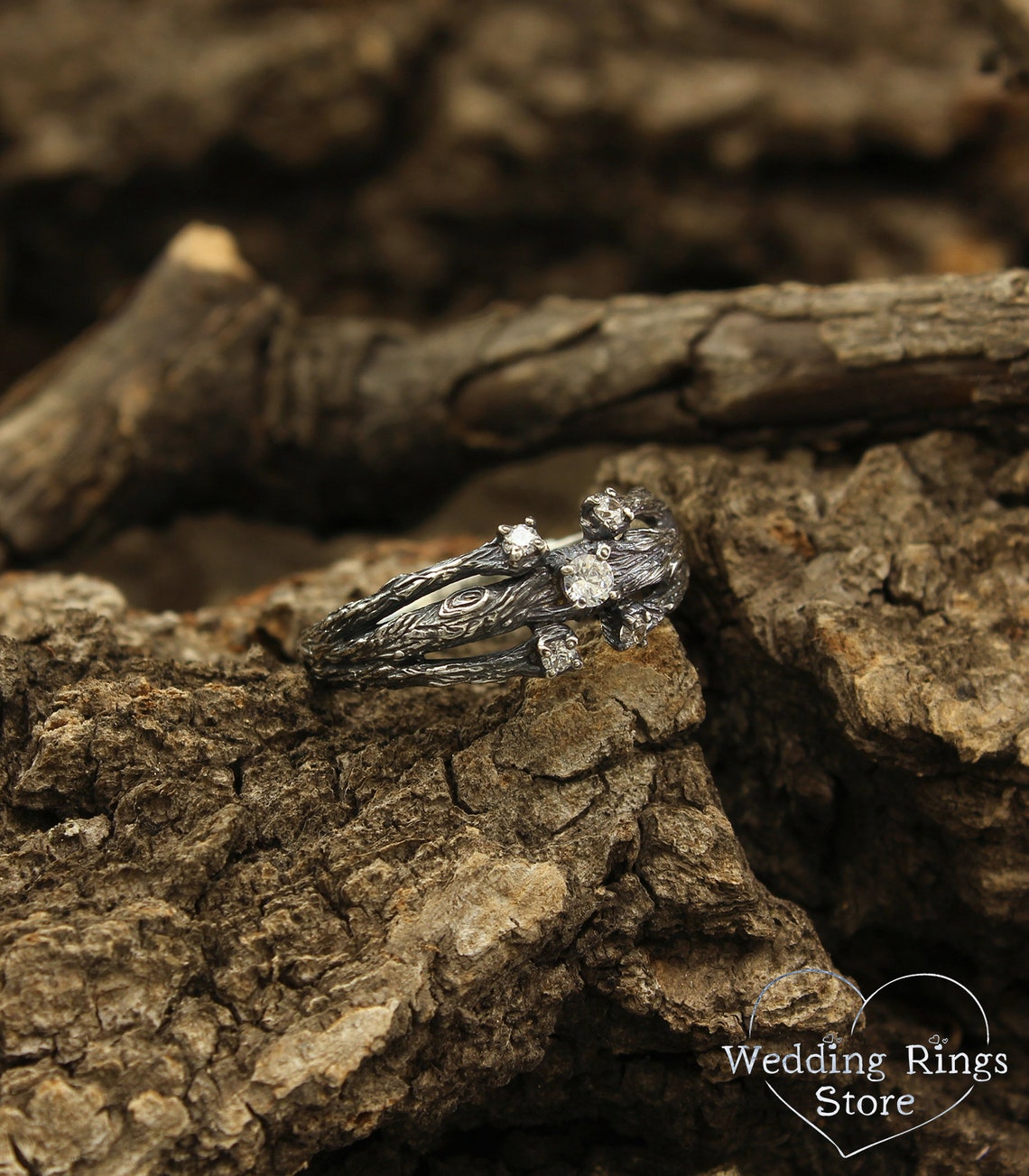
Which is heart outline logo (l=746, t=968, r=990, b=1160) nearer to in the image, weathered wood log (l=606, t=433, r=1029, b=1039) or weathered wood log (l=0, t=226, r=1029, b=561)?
weathered wood log (l=606, t=433, r=1029, b=1039)

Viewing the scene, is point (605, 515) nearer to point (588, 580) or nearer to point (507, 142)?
point (588, 580)

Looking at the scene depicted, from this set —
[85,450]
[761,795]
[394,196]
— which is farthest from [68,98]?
[761,795]

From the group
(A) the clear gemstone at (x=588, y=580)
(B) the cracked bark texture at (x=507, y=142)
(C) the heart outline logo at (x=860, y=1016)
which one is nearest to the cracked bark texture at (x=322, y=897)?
(C) the heart outline logo at (x=860, y=1016)

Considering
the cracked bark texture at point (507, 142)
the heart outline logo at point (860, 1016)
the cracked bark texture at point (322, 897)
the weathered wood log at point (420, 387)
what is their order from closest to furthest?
the cracked bark texture at point (322, 897), the heart outline logo at point (860, 1016), the weathered wood log at point (420, 387), the cracked bark texture at point (507, 142)

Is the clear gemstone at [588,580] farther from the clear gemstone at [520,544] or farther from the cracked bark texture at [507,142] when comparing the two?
the cracked bark texture at [507,142]

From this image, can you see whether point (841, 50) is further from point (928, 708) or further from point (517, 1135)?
point (517, 1135)

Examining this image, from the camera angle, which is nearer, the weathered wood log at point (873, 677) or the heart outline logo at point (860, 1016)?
the heart outline logo at point (860, 1016)
